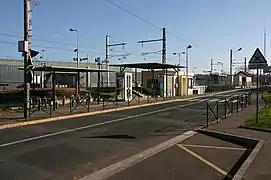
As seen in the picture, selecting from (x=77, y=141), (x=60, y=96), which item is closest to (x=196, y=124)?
(x=77, y=141)

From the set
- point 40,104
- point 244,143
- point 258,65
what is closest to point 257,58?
point 258,65

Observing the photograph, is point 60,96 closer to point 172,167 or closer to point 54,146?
point 54,146

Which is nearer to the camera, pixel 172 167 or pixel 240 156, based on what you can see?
pixel 172 167

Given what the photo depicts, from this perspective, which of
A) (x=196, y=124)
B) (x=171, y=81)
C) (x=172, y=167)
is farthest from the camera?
(x=171, y=81)

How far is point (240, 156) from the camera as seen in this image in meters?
10.4

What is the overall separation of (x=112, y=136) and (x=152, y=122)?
5348 mm

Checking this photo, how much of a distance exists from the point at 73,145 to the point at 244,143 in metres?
5.66

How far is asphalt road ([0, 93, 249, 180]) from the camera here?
28.5ft

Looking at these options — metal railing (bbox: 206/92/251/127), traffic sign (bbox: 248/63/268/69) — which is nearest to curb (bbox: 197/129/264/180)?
metal railing (bbox: 206/92/251/127)

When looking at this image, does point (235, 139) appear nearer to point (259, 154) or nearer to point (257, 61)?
point (259, 154)

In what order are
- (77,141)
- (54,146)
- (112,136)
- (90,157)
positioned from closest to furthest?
1. (90,157)
2. (54,146)
3. (77,141)
4. (112,136)

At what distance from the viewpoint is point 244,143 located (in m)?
12.4

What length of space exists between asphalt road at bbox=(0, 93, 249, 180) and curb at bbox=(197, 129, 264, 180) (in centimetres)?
165

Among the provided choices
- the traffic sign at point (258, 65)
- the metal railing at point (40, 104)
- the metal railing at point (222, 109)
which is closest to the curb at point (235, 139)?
the metal railing at point (222, 109)
